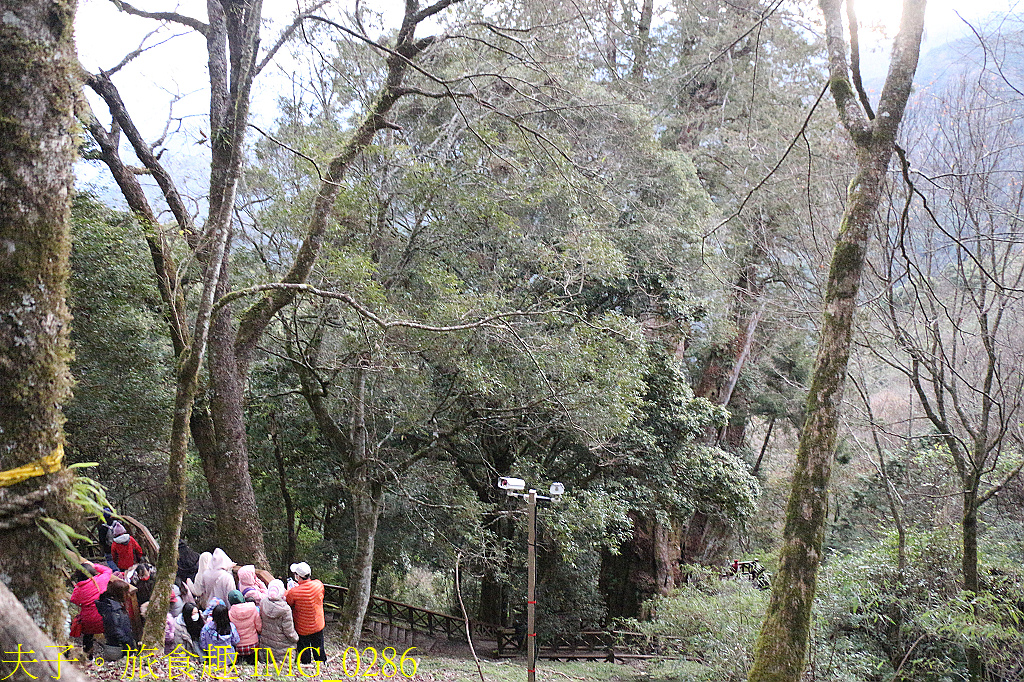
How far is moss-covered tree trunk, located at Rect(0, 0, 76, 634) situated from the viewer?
212 centimetres

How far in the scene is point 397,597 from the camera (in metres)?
18.3

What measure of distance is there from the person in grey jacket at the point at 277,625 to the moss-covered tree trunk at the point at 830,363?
12.3 feet

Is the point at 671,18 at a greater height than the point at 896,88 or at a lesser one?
greater

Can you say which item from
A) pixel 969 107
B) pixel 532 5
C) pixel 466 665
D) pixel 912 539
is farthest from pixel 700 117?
pixel 466 665

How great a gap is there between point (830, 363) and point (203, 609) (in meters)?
5.40

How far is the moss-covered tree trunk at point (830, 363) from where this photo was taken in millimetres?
4508

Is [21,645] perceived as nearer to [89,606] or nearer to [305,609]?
[89,606]

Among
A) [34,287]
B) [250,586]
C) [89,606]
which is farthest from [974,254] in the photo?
[89,606]

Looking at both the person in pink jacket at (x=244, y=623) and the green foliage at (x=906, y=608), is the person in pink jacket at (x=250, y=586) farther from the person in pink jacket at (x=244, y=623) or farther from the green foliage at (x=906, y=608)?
the green foliage at (x=906, y=608)

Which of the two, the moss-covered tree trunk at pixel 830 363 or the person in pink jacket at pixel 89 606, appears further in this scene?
the person in pink jacket at pixel 89 606

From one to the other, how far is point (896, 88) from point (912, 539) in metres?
6.07

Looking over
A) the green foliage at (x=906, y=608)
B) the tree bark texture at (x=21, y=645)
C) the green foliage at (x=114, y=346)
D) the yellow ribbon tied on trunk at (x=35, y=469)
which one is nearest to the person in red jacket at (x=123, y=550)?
the green foliage at (x=114, y=346)

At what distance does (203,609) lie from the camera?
18.7 feet

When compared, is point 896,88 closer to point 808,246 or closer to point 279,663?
point 808,246
